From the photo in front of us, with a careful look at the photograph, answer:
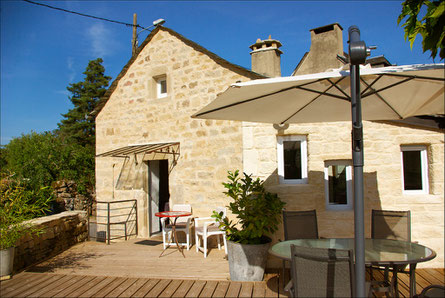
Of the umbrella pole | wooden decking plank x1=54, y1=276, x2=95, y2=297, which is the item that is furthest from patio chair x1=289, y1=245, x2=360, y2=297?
wooden decking plank x1=54, y1=276, x2=95, y2=297

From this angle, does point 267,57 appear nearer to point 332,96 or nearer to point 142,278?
point 332,96

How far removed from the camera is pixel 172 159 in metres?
7.48

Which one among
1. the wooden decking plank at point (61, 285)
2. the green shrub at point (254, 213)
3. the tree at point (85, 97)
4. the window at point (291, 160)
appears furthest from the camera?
the tree at point (85, 97)

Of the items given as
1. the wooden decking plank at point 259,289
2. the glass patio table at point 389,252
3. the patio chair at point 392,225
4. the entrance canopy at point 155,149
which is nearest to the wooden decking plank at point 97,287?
the wooden decking plank at point 259,289

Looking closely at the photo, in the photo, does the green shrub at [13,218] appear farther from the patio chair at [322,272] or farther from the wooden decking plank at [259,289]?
the patio chair at [322,272]

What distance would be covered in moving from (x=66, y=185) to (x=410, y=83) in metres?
15.1

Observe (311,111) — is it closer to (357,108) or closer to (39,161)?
(357,108)

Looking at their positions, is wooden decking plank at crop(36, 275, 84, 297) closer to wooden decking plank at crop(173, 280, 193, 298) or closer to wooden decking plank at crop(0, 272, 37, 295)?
wooden decking plank at crop(0, 272, 37, 295)

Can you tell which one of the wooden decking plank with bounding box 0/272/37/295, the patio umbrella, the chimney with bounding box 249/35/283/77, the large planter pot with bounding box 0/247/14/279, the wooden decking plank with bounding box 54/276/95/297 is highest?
the chimney with bounding box 249/35/283/77

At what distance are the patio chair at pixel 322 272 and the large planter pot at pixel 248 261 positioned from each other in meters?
1.87

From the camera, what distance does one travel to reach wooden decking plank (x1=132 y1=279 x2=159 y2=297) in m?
3.89

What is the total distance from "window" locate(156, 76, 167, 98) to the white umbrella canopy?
471cm

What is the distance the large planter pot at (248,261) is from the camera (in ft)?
14.0

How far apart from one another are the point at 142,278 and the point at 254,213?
1834 millimetres
